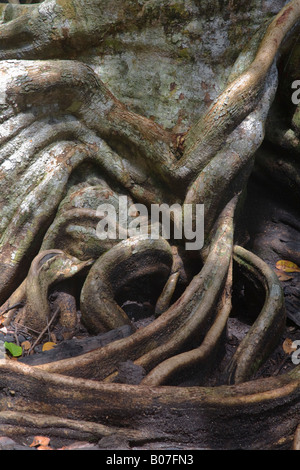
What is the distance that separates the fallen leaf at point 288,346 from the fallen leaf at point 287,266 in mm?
679

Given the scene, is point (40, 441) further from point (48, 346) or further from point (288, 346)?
point (288, 346)

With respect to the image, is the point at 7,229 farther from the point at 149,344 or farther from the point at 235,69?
the point at 235,69

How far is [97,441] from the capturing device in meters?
2.17

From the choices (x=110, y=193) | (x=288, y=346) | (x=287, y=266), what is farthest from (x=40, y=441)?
(x=287, y=266)

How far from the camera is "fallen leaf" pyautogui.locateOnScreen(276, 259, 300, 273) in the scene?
136 inches

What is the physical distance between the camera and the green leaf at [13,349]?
269 centimetres

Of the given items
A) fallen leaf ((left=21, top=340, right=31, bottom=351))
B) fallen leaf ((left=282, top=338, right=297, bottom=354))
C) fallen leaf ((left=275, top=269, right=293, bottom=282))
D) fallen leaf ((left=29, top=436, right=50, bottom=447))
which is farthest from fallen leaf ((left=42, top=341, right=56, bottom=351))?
fallen leaf ((left=275, top=269, right=293, bottom=282))

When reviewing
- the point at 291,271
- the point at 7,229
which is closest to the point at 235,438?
the point at 291,271

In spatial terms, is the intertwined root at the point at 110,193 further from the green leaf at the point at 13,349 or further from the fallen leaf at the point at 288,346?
the green leaf at the point at 13,349

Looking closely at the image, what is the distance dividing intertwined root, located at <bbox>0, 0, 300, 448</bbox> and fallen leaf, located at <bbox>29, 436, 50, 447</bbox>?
0.16 metres

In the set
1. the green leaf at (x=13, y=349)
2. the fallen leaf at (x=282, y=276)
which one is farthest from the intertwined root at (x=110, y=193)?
the fallen leaf at (x=282, y=276)

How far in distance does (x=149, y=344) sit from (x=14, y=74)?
197 centimetres

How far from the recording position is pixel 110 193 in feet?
10.8

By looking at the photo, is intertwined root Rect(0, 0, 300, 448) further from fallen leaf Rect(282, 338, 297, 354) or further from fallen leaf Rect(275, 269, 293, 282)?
fallen leaf Rect(275, 269, 293, 282)
